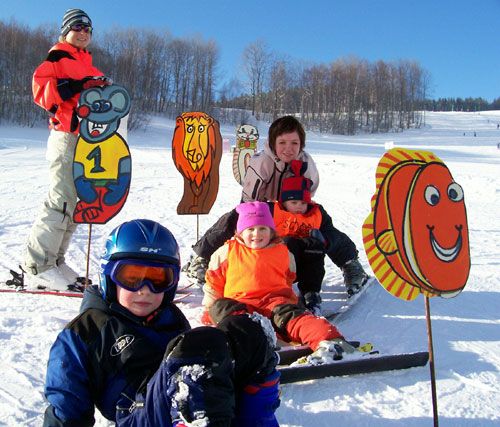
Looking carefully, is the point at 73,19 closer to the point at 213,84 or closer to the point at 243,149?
the point at 243,149

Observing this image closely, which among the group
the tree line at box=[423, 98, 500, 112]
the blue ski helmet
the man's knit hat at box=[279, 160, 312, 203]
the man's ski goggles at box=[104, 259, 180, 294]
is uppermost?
the tree line at box=[423, 98, 500, 112]

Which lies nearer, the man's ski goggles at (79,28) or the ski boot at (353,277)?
the man's ski goggles at (79,28)

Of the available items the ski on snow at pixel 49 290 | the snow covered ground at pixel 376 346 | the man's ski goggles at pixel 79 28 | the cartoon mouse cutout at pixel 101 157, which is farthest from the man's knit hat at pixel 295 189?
the man's ski goggles at pixel 79 28

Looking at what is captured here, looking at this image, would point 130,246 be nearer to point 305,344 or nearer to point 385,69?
point 305,344

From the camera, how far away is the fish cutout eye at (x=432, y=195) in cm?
212

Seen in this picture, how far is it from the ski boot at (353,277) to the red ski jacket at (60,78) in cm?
242

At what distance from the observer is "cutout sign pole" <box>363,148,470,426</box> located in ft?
6.59

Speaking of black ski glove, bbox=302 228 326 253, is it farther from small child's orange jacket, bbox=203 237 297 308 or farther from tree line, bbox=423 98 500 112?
tree line, bbox=423 98 500 112

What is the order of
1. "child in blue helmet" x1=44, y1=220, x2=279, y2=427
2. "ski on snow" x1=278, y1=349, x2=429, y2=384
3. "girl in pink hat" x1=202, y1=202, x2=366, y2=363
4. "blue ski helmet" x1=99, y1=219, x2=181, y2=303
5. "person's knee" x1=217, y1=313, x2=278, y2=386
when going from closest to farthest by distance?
"child in blue helmet" x1=44, y1=220, x2=279, y2=427 → "person's knee" x1=217, y1=313, x2=278, y2=386 → "blue ski helmet" x1=99, y1=219, x2=181, y2=303 → "ski on snow" x1=278, y1=349, x2=429, y2=384 → "girl in pink hat" x1=202, y1=202, x2=366, y2=363

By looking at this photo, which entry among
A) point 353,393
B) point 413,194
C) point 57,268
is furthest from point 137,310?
point 57,268

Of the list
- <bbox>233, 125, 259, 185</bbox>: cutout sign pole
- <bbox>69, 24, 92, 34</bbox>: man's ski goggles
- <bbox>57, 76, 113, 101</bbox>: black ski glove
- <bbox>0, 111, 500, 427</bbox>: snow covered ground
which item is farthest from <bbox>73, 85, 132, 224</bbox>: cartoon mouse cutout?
<bbox>233, 125, 259, 185</bbox>: cutout sign pole

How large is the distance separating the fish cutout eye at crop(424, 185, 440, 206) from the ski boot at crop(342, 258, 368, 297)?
1.67 metres

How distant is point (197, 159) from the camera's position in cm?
515

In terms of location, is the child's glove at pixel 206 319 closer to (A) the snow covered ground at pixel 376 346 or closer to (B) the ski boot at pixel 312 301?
(A) the snow covered ground at pixel 376 346
